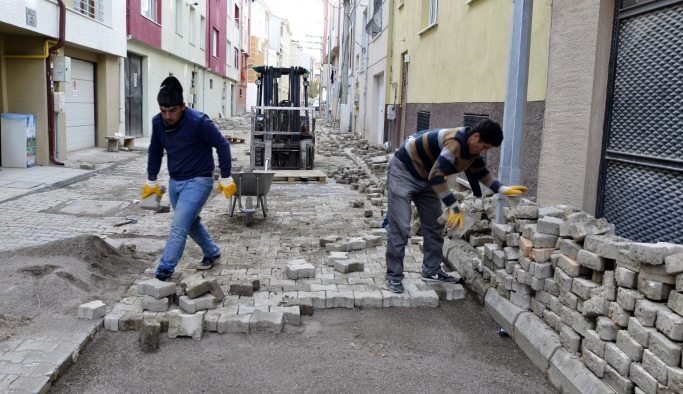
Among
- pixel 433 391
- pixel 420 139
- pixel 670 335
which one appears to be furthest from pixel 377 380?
pixel 420 139

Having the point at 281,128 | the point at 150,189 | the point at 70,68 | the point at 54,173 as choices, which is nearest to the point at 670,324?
the point at 150,189

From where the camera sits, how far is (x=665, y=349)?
9.27 ft

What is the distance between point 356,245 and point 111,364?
319cm

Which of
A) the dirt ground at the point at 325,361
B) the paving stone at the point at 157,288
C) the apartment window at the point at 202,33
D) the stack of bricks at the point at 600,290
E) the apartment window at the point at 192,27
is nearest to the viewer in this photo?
the stack of bricks at the point at 600,290

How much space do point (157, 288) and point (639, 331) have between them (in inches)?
131

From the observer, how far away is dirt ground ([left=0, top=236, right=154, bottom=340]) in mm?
4301

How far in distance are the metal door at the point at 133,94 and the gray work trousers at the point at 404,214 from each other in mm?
16375

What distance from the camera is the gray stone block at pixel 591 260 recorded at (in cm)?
348

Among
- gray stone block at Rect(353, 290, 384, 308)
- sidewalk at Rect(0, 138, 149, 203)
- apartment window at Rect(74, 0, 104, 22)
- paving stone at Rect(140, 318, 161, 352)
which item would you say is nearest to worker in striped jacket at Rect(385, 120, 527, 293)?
gray stone block at Rect(353, 290, 384, 308)

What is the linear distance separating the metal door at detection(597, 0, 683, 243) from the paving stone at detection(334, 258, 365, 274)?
2.21m

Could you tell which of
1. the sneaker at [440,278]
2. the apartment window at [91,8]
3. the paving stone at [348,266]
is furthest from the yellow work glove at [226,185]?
the apartment window at [91,8]

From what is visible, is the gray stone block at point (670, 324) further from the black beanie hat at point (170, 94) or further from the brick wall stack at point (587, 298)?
the black beanie hat at point (170, 94)

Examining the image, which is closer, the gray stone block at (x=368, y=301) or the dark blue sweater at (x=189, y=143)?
the gray stone block at (x=368, y=301)

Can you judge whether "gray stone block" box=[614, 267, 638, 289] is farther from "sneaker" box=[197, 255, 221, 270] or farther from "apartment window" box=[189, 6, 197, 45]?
"apartment window" box=[189, 6, 197, 45]
